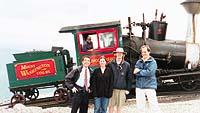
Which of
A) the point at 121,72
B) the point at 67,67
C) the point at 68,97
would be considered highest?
the point at 121,72

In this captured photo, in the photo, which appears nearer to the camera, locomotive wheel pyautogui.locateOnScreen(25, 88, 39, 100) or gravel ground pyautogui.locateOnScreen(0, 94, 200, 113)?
gravel ground pyautogui.locateOnScreen(0, 94, 200, 113)

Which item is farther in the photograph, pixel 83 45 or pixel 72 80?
pixel 83 45

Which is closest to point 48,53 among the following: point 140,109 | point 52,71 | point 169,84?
point 52,71

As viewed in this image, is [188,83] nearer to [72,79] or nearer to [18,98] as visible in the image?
Answer: [18,98]

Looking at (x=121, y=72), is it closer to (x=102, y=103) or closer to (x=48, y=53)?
(x=102, y=103)

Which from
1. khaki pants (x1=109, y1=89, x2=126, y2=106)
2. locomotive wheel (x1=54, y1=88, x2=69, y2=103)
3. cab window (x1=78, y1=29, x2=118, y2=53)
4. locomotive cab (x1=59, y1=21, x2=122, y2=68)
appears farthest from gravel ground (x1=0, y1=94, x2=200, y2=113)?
khaki pants (x1=109, y1=89, x2=126, y2=106)

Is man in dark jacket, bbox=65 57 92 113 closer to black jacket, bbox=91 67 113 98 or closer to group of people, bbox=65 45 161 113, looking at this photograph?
group of people, bbox=65 45 161 113

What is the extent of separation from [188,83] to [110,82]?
21.1 feet

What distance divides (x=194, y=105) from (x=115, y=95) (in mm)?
3173

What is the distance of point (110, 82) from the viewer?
8.45 meters

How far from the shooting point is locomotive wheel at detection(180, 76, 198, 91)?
14.1 metres

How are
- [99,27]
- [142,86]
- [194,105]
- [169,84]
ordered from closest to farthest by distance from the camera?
[142,86] → [194,105] → [99,27] → [169,84]

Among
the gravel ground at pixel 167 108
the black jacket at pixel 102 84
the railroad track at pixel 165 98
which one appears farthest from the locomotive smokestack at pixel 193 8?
the black jacket at pixel 102 84

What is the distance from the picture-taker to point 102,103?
855cm
